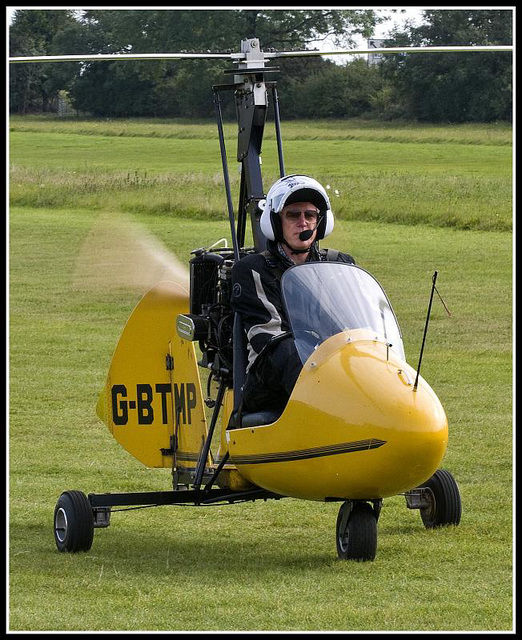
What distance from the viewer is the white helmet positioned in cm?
648

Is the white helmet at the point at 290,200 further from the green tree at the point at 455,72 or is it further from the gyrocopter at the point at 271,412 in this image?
the green tree at the point at 455,72

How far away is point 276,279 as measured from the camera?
642 cm

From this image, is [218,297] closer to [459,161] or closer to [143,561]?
[143,561]

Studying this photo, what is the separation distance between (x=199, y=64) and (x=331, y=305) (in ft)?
16.2

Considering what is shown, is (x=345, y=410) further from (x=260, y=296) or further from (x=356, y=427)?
(x=260, y=296)

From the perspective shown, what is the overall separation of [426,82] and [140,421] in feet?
29.2

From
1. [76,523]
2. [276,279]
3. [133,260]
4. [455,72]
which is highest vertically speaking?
[455,72]

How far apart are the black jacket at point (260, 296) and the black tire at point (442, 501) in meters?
1.52

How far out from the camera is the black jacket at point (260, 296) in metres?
6.30

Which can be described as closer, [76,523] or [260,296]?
[260,296]

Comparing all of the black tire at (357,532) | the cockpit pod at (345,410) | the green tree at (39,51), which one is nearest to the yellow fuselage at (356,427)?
the cockpit pod at (345,410)

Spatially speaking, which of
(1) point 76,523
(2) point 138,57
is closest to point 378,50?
(2) point 138,57

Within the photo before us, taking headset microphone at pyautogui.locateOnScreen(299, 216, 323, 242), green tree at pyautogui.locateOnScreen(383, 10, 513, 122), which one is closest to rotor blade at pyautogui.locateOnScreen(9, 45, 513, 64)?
headset microphone at pyautogui.locateOnScreen(299, 216, 323, 242)

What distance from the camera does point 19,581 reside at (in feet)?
21.1
